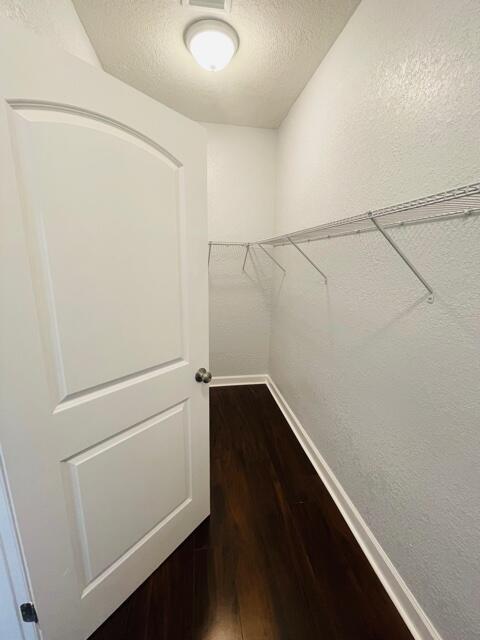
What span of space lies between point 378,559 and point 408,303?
115 centimetres

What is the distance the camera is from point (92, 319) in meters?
0.83

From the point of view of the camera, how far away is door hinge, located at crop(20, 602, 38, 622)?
2.61ft

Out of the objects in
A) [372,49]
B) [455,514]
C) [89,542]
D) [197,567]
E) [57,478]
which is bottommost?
[197,567]

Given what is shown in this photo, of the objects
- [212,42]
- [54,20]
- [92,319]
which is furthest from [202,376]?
[212,42]

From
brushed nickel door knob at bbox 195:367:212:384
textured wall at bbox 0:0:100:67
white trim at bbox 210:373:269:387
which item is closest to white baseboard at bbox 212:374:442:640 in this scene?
white trim at bbox 210:373:269:387

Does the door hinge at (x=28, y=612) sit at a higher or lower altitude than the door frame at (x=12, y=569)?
lower

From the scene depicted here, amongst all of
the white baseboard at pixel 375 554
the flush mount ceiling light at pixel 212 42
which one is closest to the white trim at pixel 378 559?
the white baseboard at pixel 375 554

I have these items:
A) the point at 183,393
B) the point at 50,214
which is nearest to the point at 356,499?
the point at 183,393

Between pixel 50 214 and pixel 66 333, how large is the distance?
331 mm

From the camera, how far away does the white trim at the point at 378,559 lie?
38.2 inches

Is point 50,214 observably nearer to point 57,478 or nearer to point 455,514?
point 57,478

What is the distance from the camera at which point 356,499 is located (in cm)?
137

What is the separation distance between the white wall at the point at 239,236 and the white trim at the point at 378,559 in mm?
1225

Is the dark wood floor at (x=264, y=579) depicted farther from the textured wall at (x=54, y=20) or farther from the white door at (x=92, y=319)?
the textured wall at (x=54, y=20)
